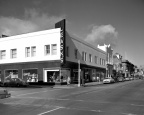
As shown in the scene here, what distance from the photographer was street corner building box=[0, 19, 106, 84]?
111 ft

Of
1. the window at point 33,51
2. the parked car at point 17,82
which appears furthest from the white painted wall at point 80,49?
the parked car at point 17,82

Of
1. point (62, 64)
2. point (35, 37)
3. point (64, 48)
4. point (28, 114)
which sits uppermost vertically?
point (35, 37)

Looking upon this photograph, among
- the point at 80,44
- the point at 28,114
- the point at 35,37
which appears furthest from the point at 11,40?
the point at 28,114

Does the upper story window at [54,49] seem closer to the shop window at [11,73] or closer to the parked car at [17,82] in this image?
the parked car at [17,82]

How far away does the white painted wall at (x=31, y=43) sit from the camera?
34281mm

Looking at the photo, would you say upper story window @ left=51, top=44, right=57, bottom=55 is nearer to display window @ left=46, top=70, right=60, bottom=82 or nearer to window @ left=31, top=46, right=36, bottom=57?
display window @ left=46, top=70, right=60, bottom=82

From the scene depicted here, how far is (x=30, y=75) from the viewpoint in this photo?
36469mm

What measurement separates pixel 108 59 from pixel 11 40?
34010mm

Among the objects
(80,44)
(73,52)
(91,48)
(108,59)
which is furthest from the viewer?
(108,59)

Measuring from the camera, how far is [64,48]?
3288 cm

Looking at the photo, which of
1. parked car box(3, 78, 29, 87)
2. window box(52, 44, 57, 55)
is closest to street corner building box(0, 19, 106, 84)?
window box(52, 44, 57, 55)

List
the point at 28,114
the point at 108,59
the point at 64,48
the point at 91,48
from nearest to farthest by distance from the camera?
the point at 28,114, the point at 64,48, the point at 91,48, the point at 108,59

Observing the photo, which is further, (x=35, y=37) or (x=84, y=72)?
(x=84, y=72)

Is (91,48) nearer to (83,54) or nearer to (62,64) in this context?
(83,54)
